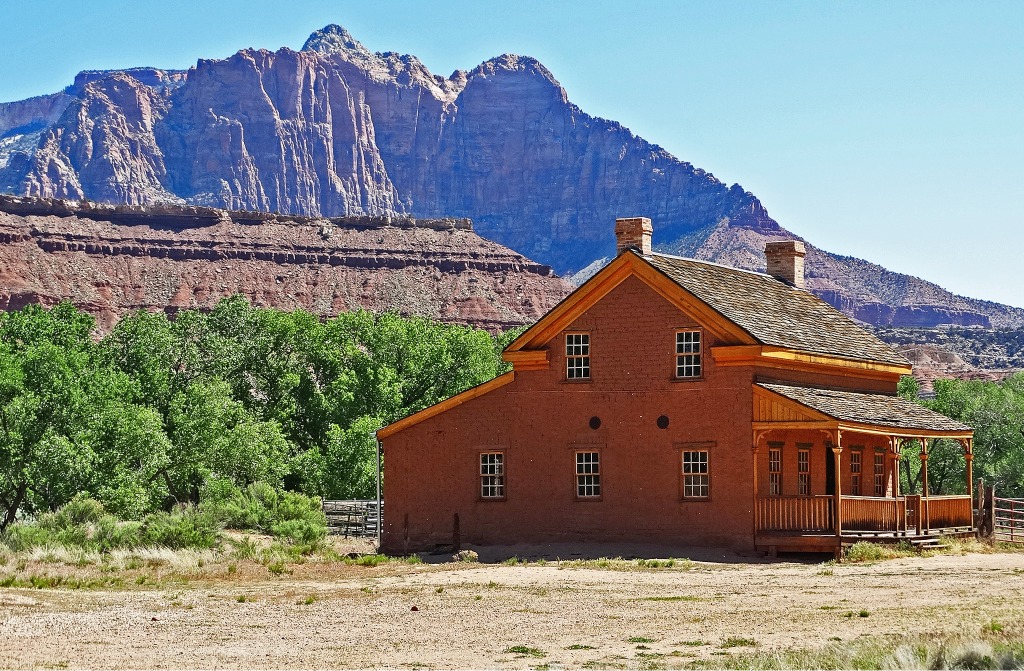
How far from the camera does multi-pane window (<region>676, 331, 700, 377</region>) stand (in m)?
35.0

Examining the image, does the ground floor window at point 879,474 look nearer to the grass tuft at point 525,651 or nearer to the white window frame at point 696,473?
the white window frame at point 696,473

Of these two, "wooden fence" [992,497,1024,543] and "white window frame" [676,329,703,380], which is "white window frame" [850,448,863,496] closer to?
"wooden fence" [992,497,1024,543]

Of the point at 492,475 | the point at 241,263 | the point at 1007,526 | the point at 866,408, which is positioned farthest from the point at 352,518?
the point at 241,263

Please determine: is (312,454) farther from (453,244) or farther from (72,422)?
(453,244)

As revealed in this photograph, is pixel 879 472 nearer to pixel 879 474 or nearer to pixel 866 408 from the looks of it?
pixel 879 474

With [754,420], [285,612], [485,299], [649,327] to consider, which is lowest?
[285,612]

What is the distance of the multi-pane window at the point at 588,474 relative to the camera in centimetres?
3625

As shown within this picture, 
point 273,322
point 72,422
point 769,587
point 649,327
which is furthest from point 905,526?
point 273,322

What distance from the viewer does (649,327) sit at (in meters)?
35.8

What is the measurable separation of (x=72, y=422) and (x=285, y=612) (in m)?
23.2

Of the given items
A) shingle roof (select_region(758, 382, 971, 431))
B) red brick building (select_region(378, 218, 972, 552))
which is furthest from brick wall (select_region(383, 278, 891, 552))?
shingle roof (select_region(758, 382, 971, 431))

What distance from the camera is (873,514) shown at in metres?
34.8

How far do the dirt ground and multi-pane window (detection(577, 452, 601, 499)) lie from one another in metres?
4.52

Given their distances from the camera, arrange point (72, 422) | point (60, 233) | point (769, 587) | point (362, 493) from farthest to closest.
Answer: point (60, 233)
point (362, 493)
point (72, 422)
point (769, 587)
